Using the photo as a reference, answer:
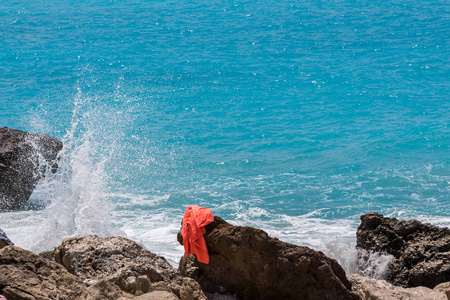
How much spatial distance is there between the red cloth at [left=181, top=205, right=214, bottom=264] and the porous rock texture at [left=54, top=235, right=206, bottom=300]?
292 mm

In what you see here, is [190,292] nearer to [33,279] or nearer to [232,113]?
[33,279]

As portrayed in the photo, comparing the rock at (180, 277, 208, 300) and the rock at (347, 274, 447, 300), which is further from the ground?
the rock at (180, 277, 208, 300)

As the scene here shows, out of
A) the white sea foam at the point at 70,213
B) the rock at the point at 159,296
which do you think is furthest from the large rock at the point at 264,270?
the white sea foam at the point at 70,213

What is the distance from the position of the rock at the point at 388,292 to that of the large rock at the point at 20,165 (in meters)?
6.17

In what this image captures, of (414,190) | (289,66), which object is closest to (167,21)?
(289,66)

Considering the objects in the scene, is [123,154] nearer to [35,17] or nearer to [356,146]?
[356,146]

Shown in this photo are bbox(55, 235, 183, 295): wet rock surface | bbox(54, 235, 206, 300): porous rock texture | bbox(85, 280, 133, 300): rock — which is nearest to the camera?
bbox(85, 280, 133, 300): rock

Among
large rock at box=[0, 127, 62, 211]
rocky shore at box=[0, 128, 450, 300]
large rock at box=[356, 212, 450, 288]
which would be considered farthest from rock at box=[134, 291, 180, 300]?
large rock at box=[0, 127, 62, 211]

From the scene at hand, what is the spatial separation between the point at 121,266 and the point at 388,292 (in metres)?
2.74

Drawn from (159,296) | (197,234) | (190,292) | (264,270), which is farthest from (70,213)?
(159,296)

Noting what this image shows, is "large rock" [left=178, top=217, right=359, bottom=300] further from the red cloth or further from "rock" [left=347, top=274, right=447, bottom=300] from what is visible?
"rock" [left=347, top=274, right=447, bottom=300]

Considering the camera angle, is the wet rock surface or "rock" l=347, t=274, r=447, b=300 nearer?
the wet rock surface

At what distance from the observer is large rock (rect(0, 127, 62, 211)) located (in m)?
9.24

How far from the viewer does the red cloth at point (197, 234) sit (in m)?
5.44
